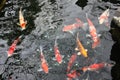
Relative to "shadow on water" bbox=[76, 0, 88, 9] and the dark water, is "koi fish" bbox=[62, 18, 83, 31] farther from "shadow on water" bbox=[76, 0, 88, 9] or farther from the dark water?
"shadow on water" bbox=[76, 0, 88, 9]

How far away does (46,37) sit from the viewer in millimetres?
9891

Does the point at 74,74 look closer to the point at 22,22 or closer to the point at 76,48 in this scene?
the point at 76,48

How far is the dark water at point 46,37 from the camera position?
28.1 ft

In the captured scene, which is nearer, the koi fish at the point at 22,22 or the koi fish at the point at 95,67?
the koi fish at the point at 95,67

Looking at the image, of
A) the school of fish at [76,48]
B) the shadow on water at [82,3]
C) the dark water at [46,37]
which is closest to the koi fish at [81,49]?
the school of fish at [76,48]

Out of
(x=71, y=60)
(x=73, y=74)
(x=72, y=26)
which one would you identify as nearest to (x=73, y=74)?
(x=73, y=74)

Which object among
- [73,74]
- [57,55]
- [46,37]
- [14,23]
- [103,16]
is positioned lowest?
[73,74]

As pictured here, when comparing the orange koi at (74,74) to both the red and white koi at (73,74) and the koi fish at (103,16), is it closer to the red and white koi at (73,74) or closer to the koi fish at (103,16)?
the red and white koi at (73,74)

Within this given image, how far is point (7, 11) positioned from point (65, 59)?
4181 millimetres

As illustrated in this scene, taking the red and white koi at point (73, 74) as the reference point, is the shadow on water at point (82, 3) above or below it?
above

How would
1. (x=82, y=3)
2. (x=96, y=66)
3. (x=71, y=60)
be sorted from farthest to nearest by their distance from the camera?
(x=82, y=3)
(x=71, y=60)
(x=96, y=66)

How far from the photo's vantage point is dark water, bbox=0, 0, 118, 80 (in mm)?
8555

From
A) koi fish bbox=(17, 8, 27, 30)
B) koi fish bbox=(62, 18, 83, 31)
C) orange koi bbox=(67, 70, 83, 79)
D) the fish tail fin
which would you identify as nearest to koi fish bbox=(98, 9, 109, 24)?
koi fish bbox=(62, 18, 83, 31)

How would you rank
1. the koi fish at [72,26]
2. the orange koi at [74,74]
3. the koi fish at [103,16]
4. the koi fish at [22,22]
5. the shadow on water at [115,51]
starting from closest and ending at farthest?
the shadow on water at [115,51] → the orange koi at [74,74] → the koi fish at [72,26] → the koi fish at [103,16] → the koi fish at [22,22]
